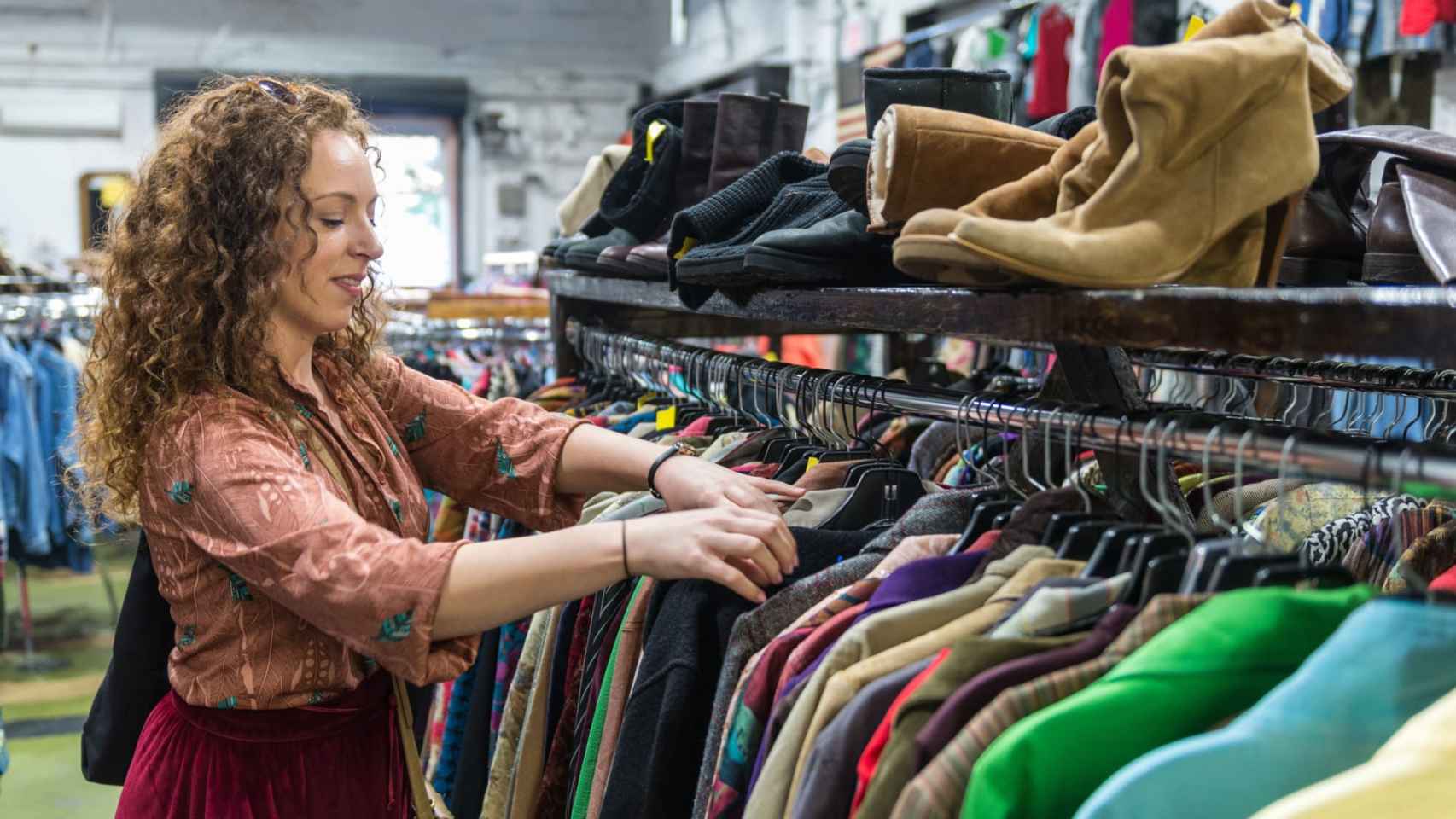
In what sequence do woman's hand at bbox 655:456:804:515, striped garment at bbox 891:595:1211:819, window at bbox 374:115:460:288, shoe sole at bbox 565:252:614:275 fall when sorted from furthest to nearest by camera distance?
A: window at bbox 374:115:460:288 → shoe sole at bbox 565:252:614:275 → woman's hand at bbox 655:456:804:515 → striped garment at bbox 891:595:1211:819

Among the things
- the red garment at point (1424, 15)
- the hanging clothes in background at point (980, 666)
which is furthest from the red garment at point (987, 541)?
the red garment at point (1424, 15)

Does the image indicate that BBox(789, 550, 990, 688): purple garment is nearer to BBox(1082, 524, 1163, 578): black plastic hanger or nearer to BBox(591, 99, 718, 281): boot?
BBox(1082, 524, 1163, 578): black plastic hanger

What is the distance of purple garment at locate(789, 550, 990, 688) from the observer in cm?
108

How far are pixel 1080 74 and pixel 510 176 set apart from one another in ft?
23.8

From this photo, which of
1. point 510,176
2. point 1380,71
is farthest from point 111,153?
point 1380,71

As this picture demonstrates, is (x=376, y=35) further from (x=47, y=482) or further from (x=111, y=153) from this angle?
(x=47, y=482)

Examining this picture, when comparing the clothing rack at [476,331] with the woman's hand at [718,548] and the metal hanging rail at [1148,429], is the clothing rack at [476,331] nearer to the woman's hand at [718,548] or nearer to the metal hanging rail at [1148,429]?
the metal hanging rail at [1148,429]

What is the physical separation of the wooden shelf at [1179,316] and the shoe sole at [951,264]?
2cm

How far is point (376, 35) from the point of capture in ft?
36.9

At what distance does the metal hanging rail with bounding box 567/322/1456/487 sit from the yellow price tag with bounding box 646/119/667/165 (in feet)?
1.83

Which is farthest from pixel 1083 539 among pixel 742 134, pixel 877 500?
pixel 742 134

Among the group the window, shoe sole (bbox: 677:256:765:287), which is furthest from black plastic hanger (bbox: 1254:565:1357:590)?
the window

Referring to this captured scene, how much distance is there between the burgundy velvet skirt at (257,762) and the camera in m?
1.59

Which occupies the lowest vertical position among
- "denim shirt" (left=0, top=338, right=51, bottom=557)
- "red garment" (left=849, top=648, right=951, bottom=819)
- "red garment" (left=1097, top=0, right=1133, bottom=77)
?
"denim shirt" (left=0, top=338, right=51, bottom=557)
